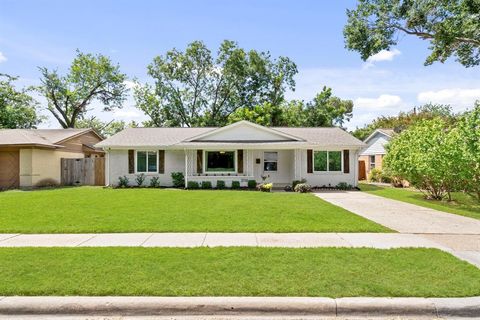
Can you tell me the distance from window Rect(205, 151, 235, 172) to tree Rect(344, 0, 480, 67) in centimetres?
1013

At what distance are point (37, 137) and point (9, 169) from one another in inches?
107

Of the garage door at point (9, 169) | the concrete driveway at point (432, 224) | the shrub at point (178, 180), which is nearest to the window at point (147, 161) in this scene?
the shrub at point (178, 180)

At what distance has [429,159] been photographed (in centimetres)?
1338

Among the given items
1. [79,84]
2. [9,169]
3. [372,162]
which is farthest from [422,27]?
[79,84]

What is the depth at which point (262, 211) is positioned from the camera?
1062 cm

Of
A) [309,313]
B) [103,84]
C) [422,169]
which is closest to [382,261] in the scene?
[309,313]

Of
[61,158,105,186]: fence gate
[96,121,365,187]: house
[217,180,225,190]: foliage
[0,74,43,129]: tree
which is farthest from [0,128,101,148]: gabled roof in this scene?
[0,74,43,129]: tree

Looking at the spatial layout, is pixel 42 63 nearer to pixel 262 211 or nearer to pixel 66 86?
Answer: pixel 66 86

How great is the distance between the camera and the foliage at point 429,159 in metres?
12.8

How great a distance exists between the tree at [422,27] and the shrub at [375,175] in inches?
Result: 359

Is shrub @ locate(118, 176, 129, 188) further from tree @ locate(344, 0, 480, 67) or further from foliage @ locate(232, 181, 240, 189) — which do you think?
tree @ locate(344, 0, 480, 67)

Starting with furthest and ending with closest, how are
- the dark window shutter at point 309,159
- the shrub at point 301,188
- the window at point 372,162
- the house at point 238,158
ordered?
the window at point 372,162
the dark window shutter at point 309,159
the house at point 238,158
the shrub at point 301,188

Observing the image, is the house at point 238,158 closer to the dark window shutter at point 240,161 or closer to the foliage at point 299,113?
the dark window shutter at point 240,161

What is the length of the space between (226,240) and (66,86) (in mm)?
39951
